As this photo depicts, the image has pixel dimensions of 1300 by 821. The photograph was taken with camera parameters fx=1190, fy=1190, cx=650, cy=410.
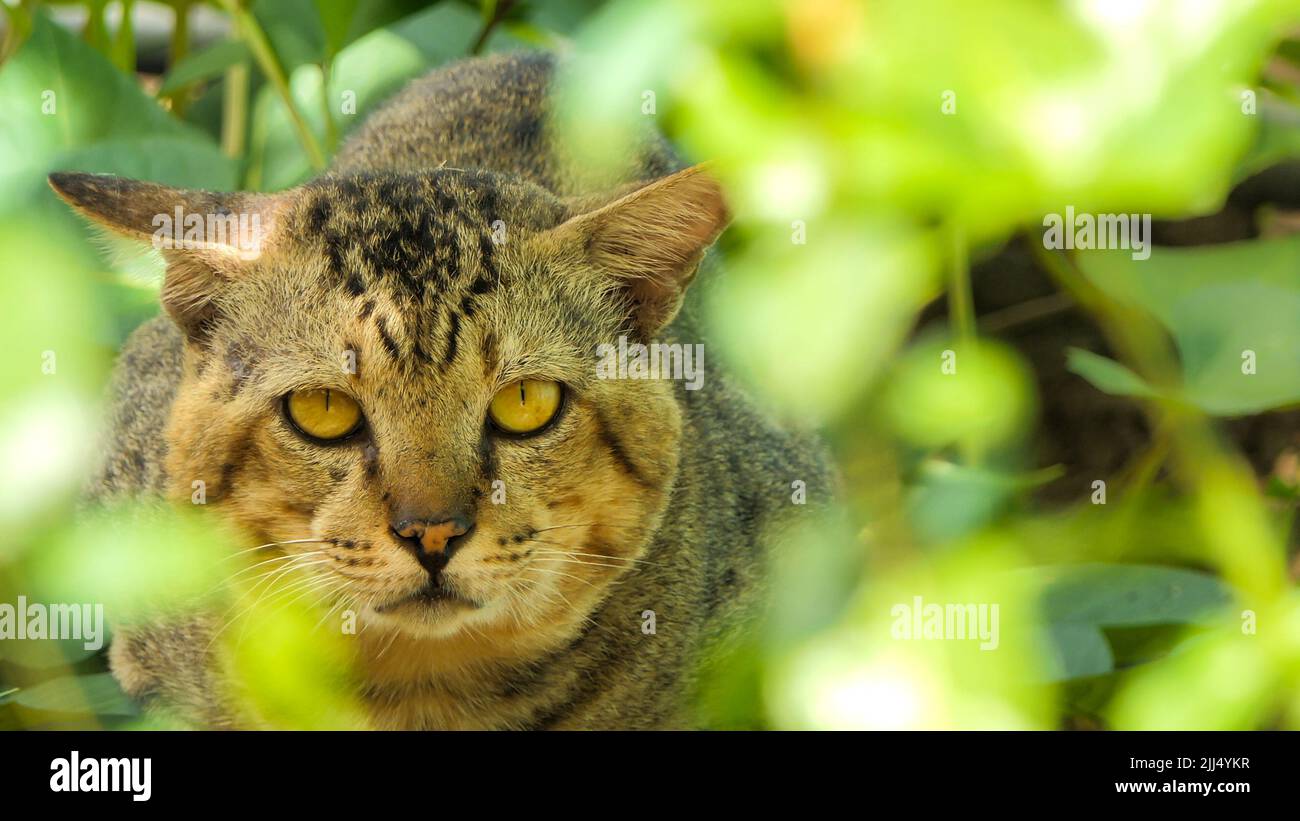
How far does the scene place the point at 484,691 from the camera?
1481 millimetres

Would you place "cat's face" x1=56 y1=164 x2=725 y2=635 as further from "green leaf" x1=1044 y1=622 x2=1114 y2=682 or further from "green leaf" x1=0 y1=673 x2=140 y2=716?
"green leaf" x1=1044 y1=622 x2=1114 y2=682

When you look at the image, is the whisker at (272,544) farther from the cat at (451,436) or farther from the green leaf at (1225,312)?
the green leaf at (1225,312)

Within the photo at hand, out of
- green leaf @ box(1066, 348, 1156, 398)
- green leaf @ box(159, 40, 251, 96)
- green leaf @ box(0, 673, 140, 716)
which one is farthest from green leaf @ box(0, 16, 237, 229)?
green leaf @ box(1066, 348, 1156, 398)

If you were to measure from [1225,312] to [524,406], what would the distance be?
782 millimetres

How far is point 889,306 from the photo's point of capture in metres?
0.54

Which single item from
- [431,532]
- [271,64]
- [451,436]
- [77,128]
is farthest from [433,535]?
[271,64]

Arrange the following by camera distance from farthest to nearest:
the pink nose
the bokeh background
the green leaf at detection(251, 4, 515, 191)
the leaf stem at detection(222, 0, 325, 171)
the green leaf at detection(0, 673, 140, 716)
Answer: the green leaf at detection(251, 4, 515, 191) → the leaf stem at detection(222, 0, 325, 171) → the green leaf at detection(0, 673, 140, 716) → the pink nose → the bokeh background

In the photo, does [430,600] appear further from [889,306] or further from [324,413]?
[889,306]

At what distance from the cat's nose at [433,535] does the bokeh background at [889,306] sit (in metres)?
0.14

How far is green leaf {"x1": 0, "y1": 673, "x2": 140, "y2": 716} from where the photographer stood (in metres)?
1.41

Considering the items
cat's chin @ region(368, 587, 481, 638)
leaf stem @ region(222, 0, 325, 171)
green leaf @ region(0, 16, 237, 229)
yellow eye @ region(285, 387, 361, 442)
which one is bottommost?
cat's chin @ region(368, 587, 481, 638)

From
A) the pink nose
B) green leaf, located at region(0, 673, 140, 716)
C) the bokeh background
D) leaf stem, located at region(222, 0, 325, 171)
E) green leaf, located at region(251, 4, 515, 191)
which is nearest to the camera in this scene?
the bokeh background

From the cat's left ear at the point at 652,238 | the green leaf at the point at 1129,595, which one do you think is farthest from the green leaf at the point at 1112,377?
the cat's left ear at the point at 652,238

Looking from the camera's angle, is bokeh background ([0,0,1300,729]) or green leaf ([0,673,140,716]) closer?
bokeh background ([0,0,1300,729])
